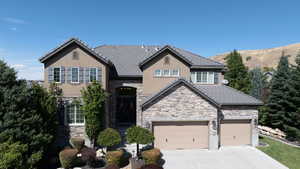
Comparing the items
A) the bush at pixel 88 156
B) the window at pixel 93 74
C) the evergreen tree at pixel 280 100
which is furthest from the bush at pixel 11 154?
the evergreen tree at pixel 280 100

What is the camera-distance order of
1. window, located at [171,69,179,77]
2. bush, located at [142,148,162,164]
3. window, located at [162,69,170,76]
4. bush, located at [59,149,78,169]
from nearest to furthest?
bush, located at [59,149,78,169] → bush, located at [142,148,162,164] → window, located at [162,69,170,76] → window, located at [171,69,179,77]

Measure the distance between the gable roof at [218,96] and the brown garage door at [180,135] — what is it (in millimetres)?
2330

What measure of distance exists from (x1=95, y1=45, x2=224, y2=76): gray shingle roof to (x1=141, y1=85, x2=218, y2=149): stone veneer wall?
4.89 meters

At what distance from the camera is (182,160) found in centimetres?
1258

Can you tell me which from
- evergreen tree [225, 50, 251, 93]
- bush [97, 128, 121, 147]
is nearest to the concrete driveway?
bush [97, 128, 121, 147]

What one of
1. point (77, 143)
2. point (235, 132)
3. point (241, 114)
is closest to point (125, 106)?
point (77, 143)

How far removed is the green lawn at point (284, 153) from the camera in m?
12.3

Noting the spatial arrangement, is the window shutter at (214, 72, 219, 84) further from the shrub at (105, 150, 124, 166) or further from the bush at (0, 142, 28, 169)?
the bush at (0, 142, 28, 169)

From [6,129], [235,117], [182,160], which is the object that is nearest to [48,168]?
[6,129]

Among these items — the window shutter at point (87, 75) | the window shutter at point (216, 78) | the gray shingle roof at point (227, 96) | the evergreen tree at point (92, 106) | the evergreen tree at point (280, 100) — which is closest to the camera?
the evergreen tree at point (92, 106)

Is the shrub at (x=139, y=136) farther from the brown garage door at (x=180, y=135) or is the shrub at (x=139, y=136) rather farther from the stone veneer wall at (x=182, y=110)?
the brown garage door at (x=180, y=135)

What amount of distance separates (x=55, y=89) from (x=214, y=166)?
14.2 meters

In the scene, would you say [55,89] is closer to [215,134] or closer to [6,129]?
[6,129]

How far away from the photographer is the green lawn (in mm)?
12316
